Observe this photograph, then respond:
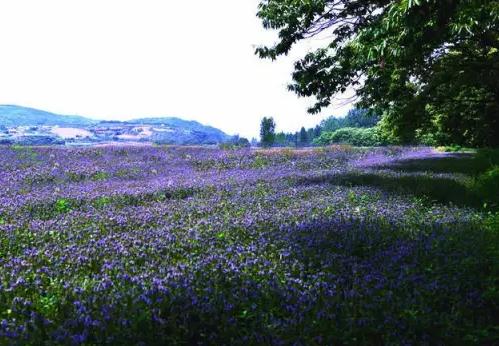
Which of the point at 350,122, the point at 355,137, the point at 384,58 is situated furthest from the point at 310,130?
the point at 384,58

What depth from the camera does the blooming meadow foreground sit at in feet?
10.1

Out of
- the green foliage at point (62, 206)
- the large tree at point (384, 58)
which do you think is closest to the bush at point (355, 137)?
the large tree at point (384, 58)

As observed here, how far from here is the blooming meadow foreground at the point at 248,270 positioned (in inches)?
121

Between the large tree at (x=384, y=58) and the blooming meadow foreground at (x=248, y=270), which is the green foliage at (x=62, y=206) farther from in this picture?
the large tree at (x=384, y=58)

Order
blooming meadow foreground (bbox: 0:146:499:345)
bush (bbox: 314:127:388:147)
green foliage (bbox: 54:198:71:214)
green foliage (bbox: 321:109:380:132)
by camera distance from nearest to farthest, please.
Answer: blooming meadow foreground (bbox: 0:146:499:345) → green foliage (bbox: 54:198:71:214) → bush (bbox: 314:127:388:147) → green foliage (bbox: 321:109:380:132)

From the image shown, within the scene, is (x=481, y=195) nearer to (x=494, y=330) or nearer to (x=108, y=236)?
(x=494, y=330)

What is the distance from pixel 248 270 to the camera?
405cm

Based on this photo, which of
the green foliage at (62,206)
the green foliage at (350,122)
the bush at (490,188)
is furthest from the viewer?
the green foliage at (350,122)

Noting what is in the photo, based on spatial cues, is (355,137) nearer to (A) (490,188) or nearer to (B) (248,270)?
(A) (490,188)

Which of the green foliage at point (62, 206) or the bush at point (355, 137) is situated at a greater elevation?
the bush at point (355, 137)

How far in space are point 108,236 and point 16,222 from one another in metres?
1.73

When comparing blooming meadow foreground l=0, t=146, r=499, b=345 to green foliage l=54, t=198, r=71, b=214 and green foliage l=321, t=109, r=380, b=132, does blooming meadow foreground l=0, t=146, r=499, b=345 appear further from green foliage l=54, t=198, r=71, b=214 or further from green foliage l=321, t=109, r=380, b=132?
green foliage l=321, t=109, r=380, b=132

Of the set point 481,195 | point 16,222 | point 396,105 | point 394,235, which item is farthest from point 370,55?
point 396,105

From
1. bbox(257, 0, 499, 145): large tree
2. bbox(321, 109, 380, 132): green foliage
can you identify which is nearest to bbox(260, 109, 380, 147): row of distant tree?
bbox(321, 109, 380, 132): green foliage
